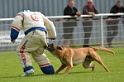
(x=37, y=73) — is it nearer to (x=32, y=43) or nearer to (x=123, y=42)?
(x=32, y=43)

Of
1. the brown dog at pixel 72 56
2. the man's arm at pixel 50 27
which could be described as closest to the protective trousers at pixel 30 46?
the brown dog at pixel 72 56

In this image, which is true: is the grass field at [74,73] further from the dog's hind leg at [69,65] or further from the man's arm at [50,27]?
the man's arm at [50,27]

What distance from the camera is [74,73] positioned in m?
13.0

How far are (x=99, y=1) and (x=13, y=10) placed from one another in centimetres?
373

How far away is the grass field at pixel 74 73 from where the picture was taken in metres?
11.4

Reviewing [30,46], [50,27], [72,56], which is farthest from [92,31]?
[30,46]

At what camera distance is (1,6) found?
2352 centimetres

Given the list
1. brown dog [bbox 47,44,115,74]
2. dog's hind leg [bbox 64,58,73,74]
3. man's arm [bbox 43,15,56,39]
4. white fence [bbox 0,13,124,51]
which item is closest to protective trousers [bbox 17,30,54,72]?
brown dog [bbox 47,44,115,74]

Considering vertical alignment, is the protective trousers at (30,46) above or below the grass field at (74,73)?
above

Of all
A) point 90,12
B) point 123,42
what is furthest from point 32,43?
point 123,42

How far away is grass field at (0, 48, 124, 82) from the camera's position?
11366 millimetres

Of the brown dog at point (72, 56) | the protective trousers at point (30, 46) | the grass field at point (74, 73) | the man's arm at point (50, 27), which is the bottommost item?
the grass field at point (74, 73)

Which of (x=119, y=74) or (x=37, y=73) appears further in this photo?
(x=37, y=73)

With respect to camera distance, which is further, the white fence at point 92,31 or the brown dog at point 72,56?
the white fence at point 92,31
